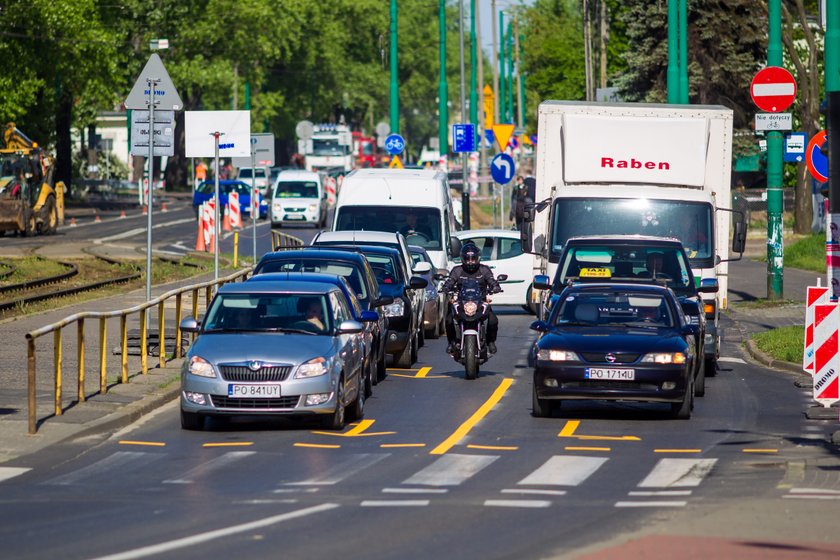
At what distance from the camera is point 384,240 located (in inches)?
998

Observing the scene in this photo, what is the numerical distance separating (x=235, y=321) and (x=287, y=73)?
95.0 metres

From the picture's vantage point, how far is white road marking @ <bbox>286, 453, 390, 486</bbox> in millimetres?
13234

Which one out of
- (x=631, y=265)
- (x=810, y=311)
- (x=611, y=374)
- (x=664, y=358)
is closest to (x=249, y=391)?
(x=611, y=374)

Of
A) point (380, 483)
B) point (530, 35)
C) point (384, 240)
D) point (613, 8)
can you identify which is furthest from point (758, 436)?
point (530, 35)

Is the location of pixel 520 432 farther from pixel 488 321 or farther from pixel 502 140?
pixel 502 140

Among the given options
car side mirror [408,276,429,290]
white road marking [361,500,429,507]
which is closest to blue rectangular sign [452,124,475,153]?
car side mirror [408,276,429,290]

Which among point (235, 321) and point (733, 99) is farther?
point (733, 99)

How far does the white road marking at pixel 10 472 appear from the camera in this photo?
13.7 meters

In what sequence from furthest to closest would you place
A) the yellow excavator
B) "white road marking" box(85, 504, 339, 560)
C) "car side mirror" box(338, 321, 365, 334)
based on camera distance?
the yellow excavator < "car side mirror" box(338, 321, 365, 334) < "white road marking" box(85, 504, 339, 560)

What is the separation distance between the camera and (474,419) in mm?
17484

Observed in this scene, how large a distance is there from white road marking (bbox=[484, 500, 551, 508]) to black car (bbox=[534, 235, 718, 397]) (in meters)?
8.75

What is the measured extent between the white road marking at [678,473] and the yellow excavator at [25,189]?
4281cm

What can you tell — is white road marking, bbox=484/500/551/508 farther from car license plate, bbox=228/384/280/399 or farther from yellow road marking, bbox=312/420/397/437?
car license plate, bbox=228/384/280/399

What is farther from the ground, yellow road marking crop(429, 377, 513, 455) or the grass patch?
the grass patch
